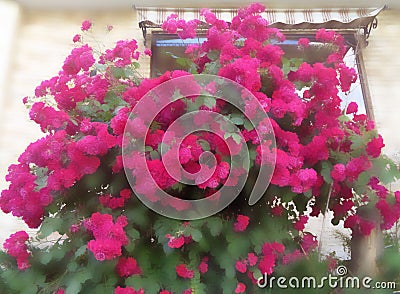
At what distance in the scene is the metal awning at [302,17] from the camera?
3.77 m

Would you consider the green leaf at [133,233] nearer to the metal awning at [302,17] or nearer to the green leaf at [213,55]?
the green leaf at [213,55]

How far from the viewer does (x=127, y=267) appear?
1705 mm

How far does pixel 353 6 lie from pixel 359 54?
421mm

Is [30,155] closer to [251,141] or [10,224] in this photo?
[251,141]

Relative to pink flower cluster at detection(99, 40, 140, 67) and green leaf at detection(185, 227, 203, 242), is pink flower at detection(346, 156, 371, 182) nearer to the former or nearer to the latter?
green leaf at detection(185, 227, 203, 242)

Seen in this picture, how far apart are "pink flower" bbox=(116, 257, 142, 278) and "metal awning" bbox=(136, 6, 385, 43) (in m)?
2.44

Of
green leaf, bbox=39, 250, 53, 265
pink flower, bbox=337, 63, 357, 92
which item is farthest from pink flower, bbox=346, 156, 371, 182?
green leaf, bbox=39, 250, 53, 265

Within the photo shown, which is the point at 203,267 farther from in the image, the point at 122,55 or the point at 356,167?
the point at 122,55

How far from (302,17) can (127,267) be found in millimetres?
2803

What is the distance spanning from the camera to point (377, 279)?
192 centimetres

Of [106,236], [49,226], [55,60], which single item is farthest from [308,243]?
[55,60]

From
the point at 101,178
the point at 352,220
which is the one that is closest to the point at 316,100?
the point at 352,220

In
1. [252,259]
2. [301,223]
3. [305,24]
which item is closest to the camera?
[252,259]

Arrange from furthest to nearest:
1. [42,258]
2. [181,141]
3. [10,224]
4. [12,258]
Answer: [10,224] < [12,258] < [42,258] < [181,141]
